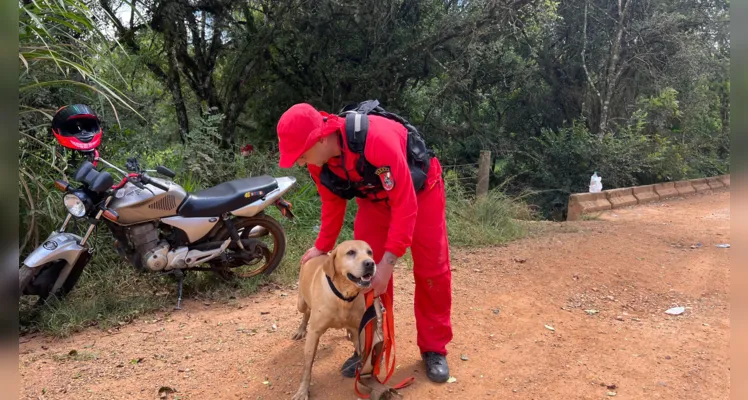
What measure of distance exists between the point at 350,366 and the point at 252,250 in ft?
6.18

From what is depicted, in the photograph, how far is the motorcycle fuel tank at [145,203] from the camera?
3.83 meters

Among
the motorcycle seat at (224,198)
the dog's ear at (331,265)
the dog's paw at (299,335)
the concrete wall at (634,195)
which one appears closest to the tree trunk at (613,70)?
the concrete wall at (634,195)

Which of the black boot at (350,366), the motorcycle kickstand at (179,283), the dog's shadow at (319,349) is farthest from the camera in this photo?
the motorcycle kickstand at (179,283)

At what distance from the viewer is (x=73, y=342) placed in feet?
11.4

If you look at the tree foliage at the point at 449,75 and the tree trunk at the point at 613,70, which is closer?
the tree foliage at the point at 449,75

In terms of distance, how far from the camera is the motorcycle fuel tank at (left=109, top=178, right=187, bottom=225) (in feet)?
12.6

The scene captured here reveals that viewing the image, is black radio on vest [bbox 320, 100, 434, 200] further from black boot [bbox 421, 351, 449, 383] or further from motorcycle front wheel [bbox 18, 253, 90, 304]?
motorcycle front wheel [bbox 18, 253, 90, 304]

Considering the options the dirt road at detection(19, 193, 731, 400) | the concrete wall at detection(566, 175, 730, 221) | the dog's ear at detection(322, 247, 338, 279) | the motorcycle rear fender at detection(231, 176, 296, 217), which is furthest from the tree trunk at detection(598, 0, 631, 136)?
the dog's ear at detection(322, 247, 338, 279)

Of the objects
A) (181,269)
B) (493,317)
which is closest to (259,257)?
(181,269)

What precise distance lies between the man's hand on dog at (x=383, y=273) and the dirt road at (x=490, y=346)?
726 mm

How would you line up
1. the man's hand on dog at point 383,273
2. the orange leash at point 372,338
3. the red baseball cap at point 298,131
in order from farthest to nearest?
the orange leash at point 372,338, the man's hand on dog at point 383,273, the red baseball cap at point 298,131

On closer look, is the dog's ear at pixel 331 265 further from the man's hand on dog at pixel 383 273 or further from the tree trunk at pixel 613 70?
the tree trunk at pixel 613 70

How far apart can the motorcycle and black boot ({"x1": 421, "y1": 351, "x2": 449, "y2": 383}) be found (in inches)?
84.6

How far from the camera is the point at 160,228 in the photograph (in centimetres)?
420
